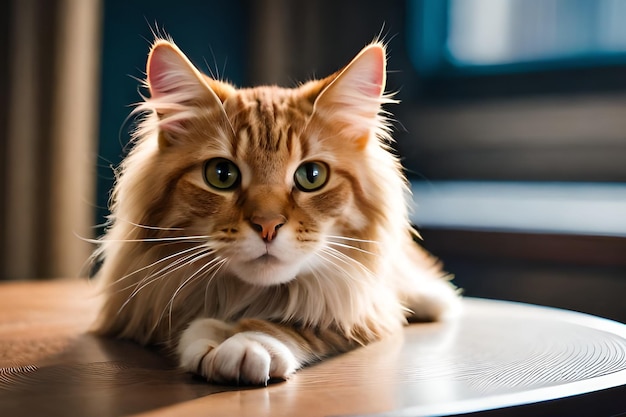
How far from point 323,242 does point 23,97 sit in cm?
123

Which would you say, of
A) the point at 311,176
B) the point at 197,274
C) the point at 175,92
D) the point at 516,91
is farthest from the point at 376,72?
the point at 516,91

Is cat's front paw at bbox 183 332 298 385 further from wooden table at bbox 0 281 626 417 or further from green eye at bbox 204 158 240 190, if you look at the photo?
green eye at bbox 204 158 240 190

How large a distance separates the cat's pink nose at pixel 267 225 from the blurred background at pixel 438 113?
1023 mm

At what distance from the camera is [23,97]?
1955mm

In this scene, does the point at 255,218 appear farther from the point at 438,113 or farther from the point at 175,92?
the point at 438,113

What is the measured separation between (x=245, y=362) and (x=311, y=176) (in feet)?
1.02

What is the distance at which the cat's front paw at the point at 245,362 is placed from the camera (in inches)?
34.0

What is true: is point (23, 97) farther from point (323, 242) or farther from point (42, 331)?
point (323, 242)

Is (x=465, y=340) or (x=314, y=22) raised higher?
(x=314, y=22)

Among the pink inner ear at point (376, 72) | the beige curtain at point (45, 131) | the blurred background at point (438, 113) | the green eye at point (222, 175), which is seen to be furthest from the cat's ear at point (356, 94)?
the beige curtain at point (45, 131)

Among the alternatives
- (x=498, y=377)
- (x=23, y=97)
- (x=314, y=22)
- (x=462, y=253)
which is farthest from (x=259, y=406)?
(x=314, y=22)

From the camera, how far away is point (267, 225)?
96cm

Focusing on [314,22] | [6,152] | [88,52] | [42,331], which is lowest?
[42,331]

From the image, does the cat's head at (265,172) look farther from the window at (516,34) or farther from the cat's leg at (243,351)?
the window at (516,34)
